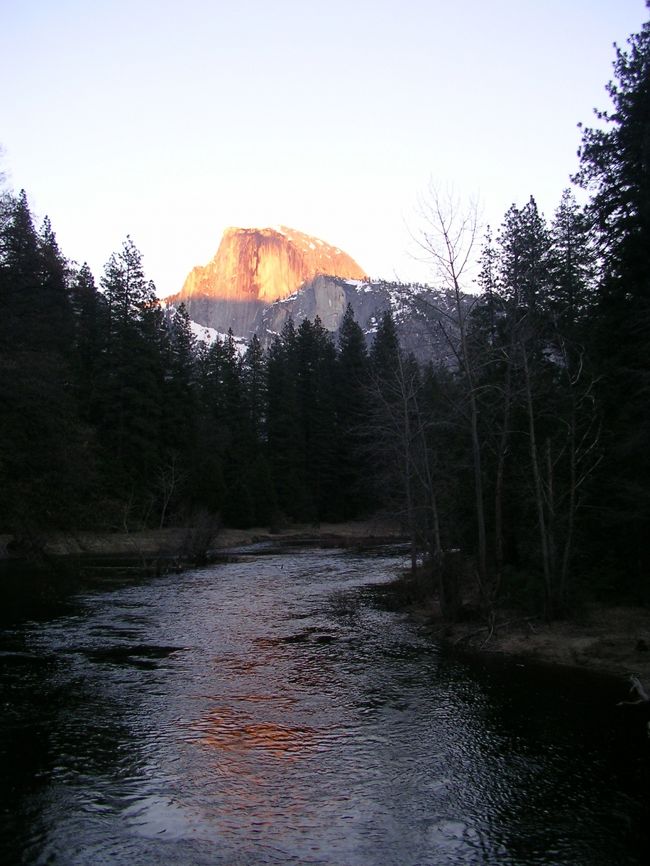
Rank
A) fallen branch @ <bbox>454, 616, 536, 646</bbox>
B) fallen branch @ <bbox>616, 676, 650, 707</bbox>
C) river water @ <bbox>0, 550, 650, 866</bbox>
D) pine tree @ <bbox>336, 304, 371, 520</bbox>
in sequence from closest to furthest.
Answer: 1. river water @ <bbox>0, 550, 650, 866</bbox>
2. fallen branch @ <bbox>616, 676, 650, 707</bbox>
3. fallen branch @ <bbox>454, 616, 536, 646</bbox>
4. pine tree @ <bbox>336, 304, 371, 520</bbox>

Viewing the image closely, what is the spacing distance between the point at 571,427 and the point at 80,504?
12.7 meters

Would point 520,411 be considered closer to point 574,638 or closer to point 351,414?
point 574,638

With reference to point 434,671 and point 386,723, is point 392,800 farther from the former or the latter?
point 434,671

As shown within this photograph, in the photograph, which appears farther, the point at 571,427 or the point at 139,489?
the point at 139,489

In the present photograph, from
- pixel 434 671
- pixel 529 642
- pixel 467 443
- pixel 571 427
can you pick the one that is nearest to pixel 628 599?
pixel 529 642

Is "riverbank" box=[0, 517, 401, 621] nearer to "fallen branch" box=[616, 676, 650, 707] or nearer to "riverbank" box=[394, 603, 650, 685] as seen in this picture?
"riverbank" box=[394, 603, 650, 685]

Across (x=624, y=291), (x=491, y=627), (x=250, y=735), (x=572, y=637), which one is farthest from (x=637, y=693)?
(x=624, y=291)

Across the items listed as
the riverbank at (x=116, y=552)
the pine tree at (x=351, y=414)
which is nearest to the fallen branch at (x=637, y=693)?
the riverbank at (x=116, y=552)

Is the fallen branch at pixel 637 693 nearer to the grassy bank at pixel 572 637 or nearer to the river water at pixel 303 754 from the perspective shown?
the river water at pixel 303 754

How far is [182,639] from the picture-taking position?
58.9ft

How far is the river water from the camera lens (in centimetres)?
753

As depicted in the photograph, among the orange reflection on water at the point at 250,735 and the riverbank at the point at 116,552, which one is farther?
the riverbank at the point at 116,552

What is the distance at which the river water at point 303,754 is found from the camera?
24.7 feet

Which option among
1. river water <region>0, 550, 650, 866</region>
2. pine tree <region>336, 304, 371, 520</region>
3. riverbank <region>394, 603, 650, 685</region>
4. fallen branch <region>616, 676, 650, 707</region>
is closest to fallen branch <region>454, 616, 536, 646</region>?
riverbank <region>394, 603, 650, 685</region>
